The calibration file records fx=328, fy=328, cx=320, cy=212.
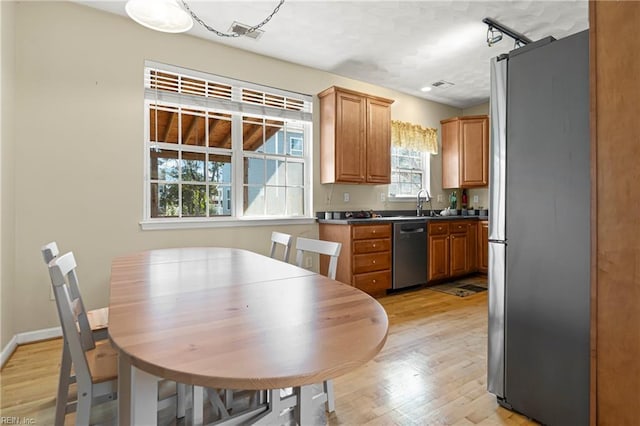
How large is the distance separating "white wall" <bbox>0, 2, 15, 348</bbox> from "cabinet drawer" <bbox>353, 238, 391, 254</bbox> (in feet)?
9.65

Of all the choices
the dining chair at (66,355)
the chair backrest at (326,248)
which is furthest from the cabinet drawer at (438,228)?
the dining chair at (66,355)

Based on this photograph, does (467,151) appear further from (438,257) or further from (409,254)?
(409,254)

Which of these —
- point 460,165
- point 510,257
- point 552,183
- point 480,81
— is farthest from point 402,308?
point 480,81

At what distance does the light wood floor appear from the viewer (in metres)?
1.68

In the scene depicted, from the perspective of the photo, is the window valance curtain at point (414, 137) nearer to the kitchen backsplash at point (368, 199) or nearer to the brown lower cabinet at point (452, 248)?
→ the kitchen backsplash at point (368, 199)

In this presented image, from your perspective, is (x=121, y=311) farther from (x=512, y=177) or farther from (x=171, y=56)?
(x=171, y=56)

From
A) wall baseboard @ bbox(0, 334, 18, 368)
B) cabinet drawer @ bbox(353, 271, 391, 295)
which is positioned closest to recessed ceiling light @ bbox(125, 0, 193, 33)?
wall baseboard @ bbox(0, 334, 18, 368)

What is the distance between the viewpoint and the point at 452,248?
4555mm

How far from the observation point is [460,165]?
203 inches

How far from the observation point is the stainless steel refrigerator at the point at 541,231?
1445mm

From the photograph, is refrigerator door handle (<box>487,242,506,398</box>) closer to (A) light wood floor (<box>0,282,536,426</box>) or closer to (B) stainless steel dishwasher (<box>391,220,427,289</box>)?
(A) light wood floor (<box>0,282,536,426</box>)

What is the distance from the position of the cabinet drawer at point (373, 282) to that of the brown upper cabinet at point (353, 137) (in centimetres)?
116

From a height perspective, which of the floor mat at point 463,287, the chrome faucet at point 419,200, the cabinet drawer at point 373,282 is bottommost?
the floor mat at point 463,287

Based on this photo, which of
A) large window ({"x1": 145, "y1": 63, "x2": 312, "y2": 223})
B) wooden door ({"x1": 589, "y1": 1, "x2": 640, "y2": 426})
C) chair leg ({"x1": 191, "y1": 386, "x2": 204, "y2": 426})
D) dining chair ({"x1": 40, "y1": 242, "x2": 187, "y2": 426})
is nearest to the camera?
wooden door ({"x1": 589, "y1": 1, "x2": 640, "y2": 426})
